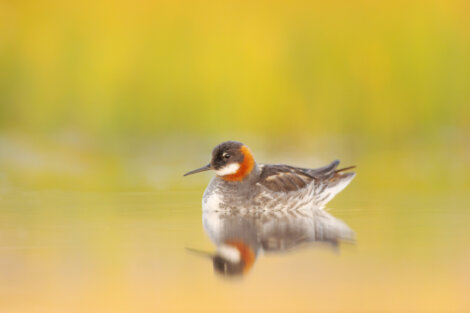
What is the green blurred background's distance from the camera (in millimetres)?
15266

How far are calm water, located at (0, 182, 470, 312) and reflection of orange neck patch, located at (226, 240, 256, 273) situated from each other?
50mm

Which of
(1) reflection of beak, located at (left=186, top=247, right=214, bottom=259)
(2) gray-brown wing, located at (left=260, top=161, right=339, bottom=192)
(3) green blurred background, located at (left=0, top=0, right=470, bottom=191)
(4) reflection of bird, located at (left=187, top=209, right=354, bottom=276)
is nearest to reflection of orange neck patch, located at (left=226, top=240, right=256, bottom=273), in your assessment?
(4) reflection of bird, located at (left=187, top=209, right=354, bottom=276)

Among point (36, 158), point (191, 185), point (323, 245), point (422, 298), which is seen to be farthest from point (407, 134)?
point (422, 298)

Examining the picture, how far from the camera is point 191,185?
1175 cm

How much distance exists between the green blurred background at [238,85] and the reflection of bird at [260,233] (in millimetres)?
5577

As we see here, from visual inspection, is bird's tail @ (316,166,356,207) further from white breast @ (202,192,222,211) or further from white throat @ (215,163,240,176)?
white breast @ (202,192,222,211)

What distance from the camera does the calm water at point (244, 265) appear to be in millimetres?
4711

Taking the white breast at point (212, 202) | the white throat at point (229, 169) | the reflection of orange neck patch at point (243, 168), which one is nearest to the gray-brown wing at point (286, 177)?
the reflection of orange neck patch at point (243, 168)

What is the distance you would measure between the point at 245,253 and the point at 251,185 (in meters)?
2.90

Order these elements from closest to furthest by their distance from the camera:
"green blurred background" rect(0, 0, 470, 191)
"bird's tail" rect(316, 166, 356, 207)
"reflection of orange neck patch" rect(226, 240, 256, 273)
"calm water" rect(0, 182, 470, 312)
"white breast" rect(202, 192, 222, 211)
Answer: "calm water" rect(0, 182, 470, 312)
"reflection of orange neck patch" rect(226, 240, 256, 273)
"white breast" rect(202, 192, 222, 211)
"bird's tail" rect(316, 166, 356, 207)
"green blurred background" rect(0, 0, 470, 191)

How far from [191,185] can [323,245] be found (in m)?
5.62

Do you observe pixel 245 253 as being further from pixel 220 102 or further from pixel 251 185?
pixel 220 102

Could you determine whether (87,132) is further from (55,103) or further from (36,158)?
(36,158)

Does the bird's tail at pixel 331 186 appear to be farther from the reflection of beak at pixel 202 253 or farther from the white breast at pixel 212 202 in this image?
the reflection of beak at pixel 202 253
